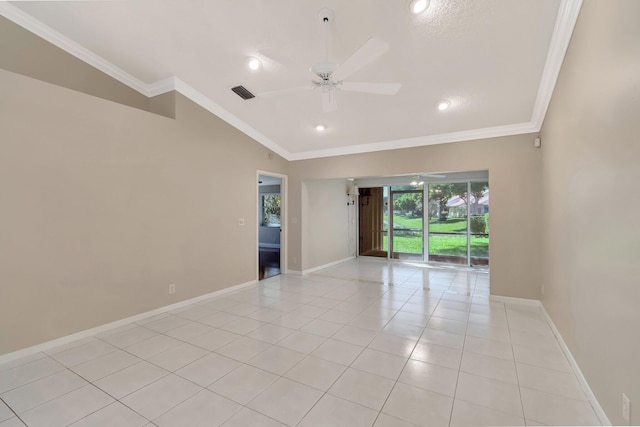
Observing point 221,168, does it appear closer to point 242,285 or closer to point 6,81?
point 242,285

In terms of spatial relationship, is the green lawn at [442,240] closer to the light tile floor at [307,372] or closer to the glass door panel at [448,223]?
the glass door panel at [448,223]

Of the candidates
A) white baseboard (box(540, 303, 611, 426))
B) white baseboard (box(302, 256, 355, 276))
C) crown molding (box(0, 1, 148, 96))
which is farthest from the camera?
white baseboard (box(302, 256, 355, 276))

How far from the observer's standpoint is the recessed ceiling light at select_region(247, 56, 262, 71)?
327cm

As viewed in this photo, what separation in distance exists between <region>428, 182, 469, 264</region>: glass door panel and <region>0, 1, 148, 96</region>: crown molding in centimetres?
664

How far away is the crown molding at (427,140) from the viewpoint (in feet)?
13.3

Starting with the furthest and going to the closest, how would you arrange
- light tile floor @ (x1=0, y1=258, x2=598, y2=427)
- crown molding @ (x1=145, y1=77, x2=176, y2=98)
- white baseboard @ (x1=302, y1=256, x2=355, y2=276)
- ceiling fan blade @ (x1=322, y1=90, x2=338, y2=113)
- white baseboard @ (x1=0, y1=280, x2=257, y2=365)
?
white baseboard @ (x1=302, y1=256, x2=355, y2=276) → crown molding @ (x1=145, y1=77, x2=176, y2=98) → ceiling fan blade @ (x1=322, y1=90, x2=338, y2=113) → white baseboard @ (x1=0, y1=280, x2=257, y2=365) → light tile floor @ (x1=0, y1=258, x2=598, y2=427)

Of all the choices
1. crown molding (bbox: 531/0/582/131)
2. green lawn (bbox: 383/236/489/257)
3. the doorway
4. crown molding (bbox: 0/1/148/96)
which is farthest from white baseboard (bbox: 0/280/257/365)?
the doorway

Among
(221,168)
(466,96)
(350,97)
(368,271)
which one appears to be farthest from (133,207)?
(368,271)

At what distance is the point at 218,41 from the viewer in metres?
3.07

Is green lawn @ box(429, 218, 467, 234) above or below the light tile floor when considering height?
above

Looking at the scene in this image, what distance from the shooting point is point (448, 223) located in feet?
22.8

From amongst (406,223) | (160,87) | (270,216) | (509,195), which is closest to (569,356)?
(509,195)

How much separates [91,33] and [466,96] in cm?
461

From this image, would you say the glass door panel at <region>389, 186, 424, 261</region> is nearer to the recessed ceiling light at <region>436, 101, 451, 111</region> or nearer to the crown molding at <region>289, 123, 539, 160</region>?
the crown molding at <region>289, 123, 539, 160</region>
